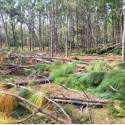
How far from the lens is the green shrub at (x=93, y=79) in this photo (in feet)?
25.1

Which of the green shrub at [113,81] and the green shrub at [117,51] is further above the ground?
the green shrub at [117,51]

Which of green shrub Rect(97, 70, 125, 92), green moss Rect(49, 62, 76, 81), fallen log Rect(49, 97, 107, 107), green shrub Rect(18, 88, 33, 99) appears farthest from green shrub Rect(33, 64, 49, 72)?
green shrub Rect(18, 88, 33, 99)

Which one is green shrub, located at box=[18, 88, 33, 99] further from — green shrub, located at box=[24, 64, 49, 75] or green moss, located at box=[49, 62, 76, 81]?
green shrub, located at box=[24, 64, 49, 75]

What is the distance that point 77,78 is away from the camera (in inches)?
325

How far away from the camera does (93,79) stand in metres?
7.73

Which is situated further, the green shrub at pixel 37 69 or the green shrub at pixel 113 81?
the green shrub at pixel 37 69

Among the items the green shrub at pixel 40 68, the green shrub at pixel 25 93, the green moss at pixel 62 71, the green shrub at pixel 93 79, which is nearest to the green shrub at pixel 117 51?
the green shrub at pixel 40 68

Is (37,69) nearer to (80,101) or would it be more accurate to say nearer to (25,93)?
(80,101)

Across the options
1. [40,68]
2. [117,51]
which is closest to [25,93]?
[40,68]

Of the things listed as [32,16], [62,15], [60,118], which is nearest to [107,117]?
[60,118]

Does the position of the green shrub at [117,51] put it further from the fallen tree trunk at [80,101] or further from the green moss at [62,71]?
the fallen tree trunk at [80,101]

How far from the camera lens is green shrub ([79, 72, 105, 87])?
25.1ft

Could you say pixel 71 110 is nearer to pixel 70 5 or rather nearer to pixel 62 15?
pixel 70 5

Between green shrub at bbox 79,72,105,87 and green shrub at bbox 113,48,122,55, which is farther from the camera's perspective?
green shrub at bbox 113,48,122,55
